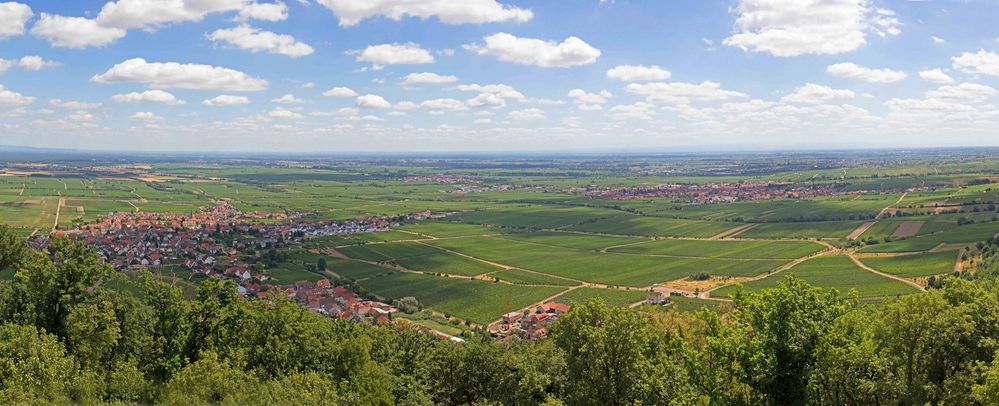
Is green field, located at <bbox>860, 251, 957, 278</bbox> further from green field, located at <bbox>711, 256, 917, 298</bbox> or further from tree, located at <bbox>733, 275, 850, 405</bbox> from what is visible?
tree, located at <bbox>733, 275, 850, 405</bbox>

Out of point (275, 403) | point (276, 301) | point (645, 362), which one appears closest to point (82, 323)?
point (276, 301)

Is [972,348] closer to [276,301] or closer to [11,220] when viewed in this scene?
[276,301]

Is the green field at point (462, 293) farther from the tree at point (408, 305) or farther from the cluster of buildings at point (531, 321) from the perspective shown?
the cluster of buildings at point (531, 321)

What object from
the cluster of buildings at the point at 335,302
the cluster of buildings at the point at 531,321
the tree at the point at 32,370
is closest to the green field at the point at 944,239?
the cluster of buildings at the point at 531,321

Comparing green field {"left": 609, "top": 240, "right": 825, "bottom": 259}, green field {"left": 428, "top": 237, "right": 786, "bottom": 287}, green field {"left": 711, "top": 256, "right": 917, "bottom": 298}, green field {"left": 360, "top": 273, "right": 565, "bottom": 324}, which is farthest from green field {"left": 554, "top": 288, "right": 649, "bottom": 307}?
green field {"left": 609, "top": 240, "right": 825, "bottom": 259}

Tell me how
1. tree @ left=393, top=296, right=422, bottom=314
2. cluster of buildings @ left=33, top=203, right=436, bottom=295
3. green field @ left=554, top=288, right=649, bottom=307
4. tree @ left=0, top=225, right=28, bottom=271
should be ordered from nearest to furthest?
1. tree @ left=0, top=225, right=28, bottom=271
2. tree @ left=393, top=296, right=422, bottom=314
3. green field @ left=554, top=288, right=649, bottom=307
4. cluster of buildings @ left=33, top=203, right=436, bottom=295
